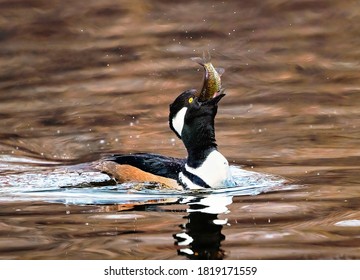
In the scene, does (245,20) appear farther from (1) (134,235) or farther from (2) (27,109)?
(1) (134,235)

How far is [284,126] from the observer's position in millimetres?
10977

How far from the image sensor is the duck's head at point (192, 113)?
8383mm

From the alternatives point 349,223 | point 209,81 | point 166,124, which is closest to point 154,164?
point 209,81

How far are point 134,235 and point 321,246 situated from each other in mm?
1162

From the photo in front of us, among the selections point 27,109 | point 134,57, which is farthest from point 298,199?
point 134,57

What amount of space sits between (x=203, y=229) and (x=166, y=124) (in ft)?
13.8

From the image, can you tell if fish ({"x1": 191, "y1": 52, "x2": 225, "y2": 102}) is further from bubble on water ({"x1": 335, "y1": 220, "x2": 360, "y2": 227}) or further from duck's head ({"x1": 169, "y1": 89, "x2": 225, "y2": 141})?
bubble on water ({"x1": 335, "y1": 220, "x2": 360, "y2": 227})

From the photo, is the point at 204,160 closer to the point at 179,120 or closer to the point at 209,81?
the point at 179,120

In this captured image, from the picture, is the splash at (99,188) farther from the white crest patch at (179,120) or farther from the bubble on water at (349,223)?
the bubble on water at (349,223)

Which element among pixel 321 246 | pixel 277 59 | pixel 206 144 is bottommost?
pixel 321 246

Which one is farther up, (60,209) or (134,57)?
(134,57)

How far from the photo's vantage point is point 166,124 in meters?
11.4

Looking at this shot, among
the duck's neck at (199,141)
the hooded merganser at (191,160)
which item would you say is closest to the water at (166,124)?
the hooded merganser at (191,160)

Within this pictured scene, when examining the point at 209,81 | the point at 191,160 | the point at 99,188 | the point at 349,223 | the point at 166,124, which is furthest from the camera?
the point at 166,124
